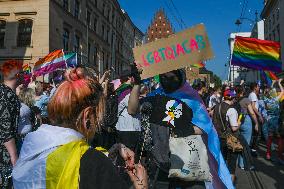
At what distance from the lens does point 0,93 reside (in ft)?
11.5

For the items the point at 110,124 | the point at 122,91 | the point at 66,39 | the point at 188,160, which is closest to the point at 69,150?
the point at 188,160

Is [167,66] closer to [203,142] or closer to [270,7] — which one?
[203,142]

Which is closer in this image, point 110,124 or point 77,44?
point 110,124

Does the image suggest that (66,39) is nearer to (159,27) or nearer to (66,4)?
(66,4)

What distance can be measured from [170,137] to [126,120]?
2405 mm

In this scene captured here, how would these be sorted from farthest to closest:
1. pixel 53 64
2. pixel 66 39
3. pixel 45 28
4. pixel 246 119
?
pixel 66 39 → pixel 45 28 → pixel 53 64 → pixel 246 119

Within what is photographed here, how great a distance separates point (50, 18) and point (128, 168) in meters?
26.3

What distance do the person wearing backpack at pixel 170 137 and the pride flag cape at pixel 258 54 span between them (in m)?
7.02

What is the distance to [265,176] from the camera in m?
7.67

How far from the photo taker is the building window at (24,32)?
27.6 metres

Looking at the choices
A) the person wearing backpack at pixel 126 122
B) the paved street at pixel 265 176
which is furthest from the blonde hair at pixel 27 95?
the paved street at pixel 265 176

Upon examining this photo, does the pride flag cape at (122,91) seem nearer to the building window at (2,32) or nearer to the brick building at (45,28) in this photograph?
the brick building at (45,28)

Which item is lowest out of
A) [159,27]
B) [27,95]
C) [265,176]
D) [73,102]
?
[265,176]

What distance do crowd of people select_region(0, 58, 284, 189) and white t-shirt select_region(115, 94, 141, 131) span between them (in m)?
0.02
